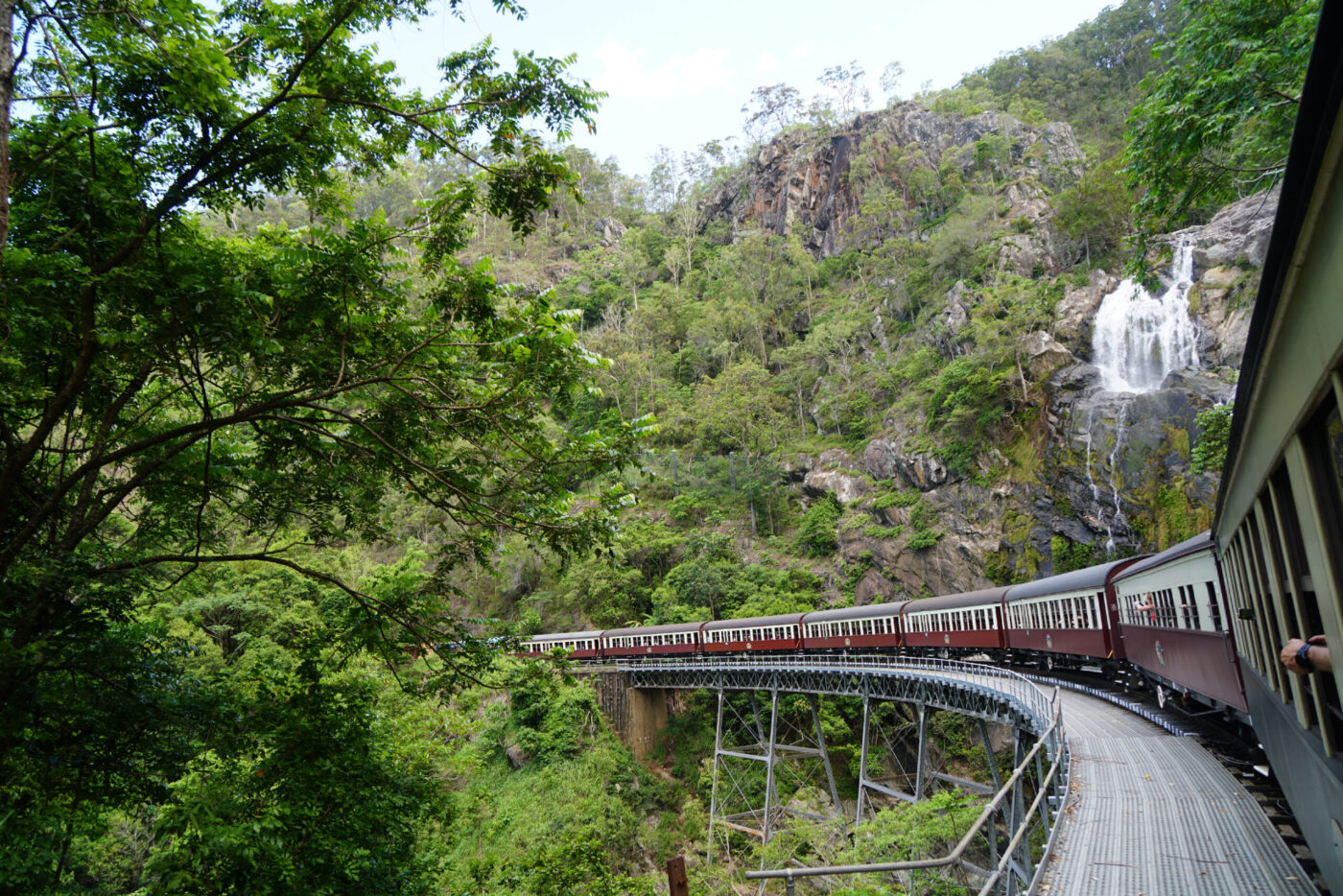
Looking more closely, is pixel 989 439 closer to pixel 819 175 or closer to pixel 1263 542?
pixel 1263 542

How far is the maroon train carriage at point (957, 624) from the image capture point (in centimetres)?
1812

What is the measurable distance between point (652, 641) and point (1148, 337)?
72.9ft

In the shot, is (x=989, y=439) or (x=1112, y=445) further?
(x=989, y=439)

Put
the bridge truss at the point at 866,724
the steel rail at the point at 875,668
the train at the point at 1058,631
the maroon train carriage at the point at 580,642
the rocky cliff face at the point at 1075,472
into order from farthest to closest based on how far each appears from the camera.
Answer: the maroon train carriage at the point at 580,642 < the rocky cliff face at the point at 1075,472 < the bridge truss at the point at 866,724 < the steel rail at the point at 875,668 < the train at the point at 1058,631

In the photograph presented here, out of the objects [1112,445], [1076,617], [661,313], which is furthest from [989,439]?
[661,313]

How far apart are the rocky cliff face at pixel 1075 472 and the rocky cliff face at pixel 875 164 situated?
16.4 m

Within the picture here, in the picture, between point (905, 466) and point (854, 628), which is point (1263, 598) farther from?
point (905, 466)

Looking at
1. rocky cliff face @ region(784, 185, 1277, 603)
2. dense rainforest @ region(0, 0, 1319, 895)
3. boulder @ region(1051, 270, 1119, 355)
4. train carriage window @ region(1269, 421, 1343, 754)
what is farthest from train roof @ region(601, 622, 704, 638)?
train carriage window @ region(1269, 421, 1343, 754)

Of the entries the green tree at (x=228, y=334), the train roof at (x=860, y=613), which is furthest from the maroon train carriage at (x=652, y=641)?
the green tree at (x=228, y=334)

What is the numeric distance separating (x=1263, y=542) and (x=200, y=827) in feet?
22.0

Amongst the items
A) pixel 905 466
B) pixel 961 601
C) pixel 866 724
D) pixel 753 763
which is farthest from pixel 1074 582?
pixel 905 466

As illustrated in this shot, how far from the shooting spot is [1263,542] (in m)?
3.72

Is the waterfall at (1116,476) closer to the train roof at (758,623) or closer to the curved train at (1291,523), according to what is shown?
the train roof at (758,623)

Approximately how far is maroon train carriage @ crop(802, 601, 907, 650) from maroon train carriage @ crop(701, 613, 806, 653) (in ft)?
1.70
